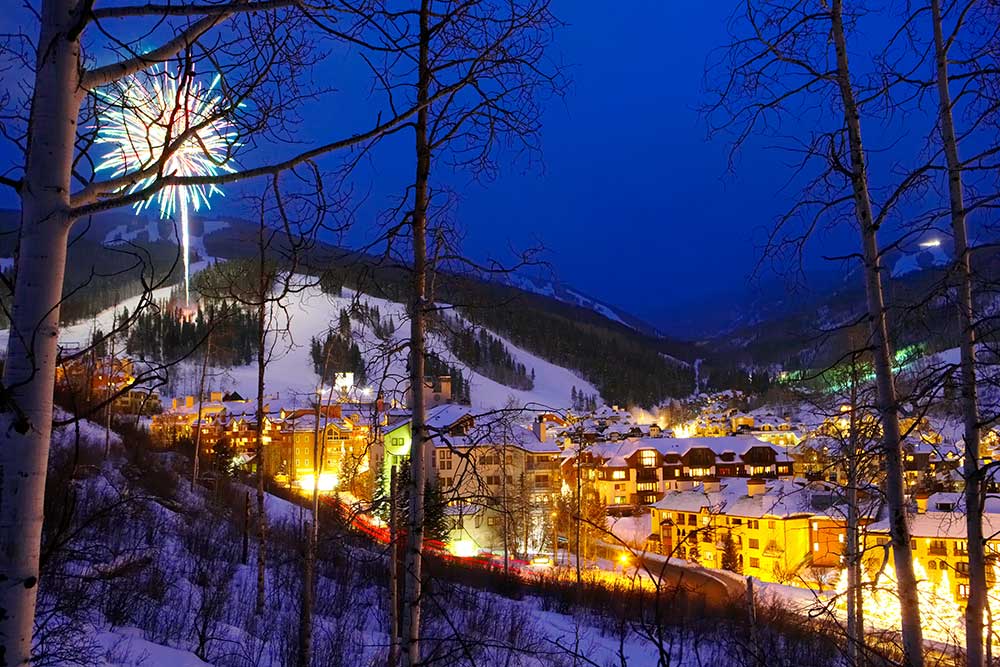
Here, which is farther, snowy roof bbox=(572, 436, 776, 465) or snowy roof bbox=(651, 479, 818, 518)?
snowy roof bbox=(572, 436, 776, 465)

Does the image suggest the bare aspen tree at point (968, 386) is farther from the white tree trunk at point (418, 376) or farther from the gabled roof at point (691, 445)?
the gabled roof at point (691, 445)

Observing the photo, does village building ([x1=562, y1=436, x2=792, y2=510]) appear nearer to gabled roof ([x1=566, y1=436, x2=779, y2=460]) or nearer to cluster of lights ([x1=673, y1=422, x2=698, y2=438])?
gabled roof ([x1=566, y1=436, x2=779, y2=460])

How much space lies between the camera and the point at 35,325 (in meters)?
1.96

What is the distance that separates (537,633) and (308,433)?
3578 cm

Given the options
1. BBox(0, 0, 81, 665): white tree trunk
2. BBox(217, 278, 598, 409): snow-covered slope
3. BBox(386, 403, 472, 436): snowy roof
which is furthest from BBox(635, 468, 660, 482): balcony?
BBox(0, 0, 81, 665): white tree trunk

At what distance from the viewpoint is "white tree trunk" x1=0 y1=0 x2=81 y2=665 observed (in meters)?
1.89

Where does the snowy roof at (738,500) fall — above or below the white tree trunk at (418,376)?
below

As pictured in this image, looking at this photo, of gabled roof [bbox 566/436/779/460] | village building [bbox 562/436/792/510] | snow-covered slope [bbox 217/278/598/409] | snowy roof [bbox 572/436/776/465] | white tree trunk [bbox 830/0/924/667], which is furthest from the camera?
gabled roof [bbox 566/436/779/460]

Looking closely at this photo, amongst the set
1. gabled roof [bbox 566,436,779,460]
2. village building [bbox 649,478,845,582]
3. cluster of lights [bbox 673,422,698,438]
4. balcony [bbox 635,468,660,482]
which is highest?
cluster of lights [bbox 673,422,698,438]

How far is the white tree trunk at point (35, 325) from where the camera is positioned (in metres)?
1.89

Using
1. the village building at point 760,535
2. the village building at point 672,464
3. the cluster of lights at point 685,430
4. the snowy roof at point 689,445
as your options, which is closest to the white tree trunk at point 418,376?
the village building at point 760,535

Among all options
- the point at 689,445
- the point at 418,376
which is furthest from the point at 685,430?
the point at 418,376

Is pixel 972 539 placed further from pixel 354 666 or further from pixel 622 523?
pixel 622 523

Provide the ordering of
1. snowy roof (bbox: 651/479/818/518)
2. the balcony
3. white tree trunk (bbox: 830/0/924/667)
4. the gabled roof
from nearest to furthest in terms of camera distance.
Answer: white tree trunk (bbox: 830/0/924/667), snowy roof (bbox: 651/479/818/518), the balcony, the gabled roof
